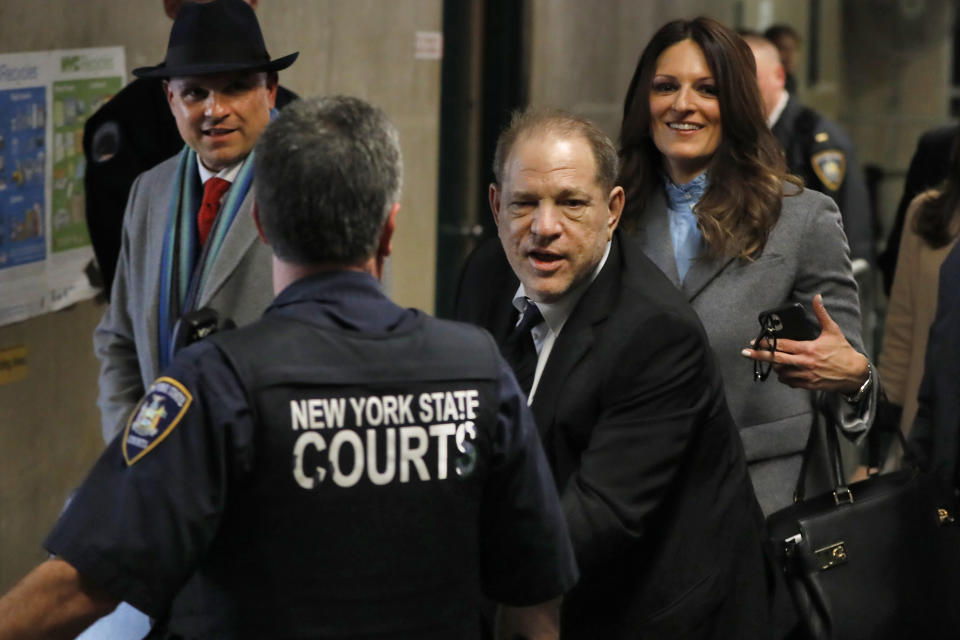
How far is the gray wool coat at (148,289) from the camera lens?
11.6 ft

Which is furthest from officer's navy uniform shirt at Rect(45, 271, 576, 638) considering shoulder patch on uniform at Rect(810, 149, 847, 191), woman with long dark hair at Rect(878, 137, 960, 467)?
shoulder patch on uniform at Rect(810, 149, 847, 191)

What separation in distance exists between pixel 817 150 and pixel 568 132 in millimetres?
3897

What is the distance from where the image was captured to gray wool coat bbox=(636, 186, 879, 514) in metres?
3.72

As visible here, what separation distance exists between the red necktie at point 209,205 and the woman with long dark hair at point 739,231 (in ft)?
3.35

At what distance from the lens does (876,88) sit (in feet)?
46.3

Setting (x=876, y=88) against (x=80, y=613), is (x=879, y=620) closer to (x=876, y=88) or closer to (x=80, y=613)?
(x=80, y=613)

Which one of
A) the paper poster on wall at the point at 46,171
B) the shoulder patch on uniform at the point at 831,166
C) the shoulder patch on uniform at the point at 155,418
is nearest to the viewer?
the shoulder patch on uniform at the point at 155,418

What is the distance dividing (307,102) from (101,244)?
221cm

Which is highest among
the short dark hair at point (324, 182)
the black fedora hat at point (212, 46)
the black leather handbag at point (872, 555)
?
the black fedora hat at point (212, 46)

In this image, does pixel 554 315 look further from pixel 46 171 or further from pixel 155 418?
pixel 46 171

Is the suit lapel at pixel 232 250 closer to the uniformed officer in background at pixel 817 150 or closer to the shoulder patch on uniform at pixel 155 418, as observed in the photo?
the shoulder patch on uniform at pixel 155 418

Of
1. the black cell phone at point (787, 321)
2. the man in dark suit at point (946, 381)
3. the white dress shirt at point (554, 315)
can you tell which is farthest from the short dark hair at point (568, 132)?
the man in dark suit at point (946, 381)

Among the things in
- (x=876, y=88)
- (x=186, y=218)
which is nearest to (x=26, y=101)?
(x=186, y=218)

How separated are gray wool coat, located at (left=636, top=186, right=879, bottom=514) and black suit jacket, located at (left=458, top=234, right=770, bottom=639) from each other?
61 centimetres
